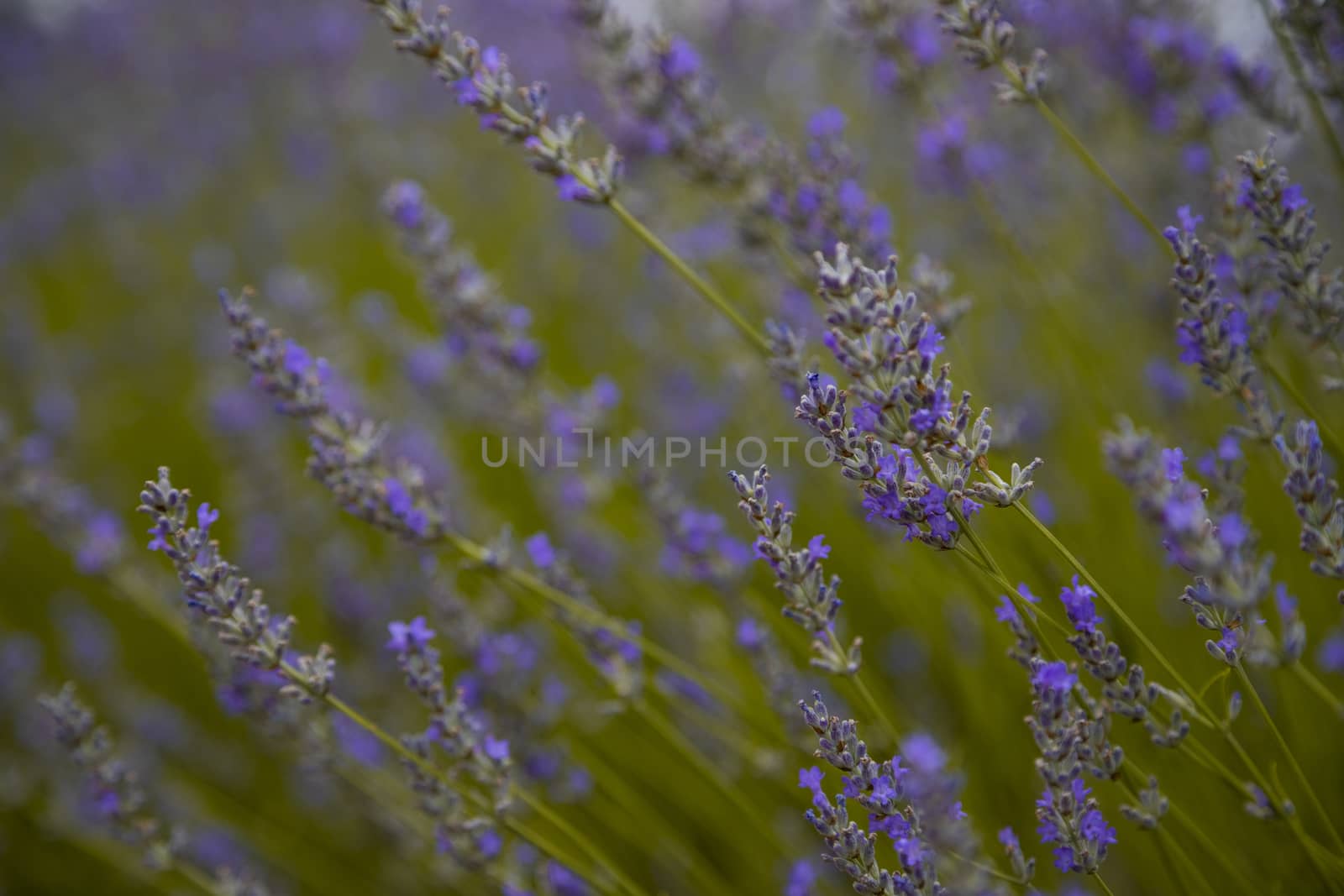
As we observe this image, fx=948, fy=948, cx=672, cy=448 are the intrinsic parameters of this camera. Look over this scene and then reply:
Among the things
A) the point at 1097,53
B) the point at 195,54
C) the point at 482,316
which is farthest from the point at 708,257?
the point at 195,54

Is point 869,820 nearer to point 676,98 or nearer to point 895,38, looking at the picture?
point 676,98

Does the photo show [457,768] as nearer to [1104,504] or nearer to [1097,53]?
[1104,504]

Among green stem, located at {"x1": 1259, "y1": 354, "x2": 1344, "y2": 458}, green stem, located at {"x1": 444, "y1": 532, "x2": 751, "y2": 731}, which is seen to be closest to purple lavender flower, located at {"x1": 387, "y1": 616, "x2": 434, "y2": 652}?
green stem, located at {"x1": 444, "y1": 532, "x2": 751, "y2": 731}

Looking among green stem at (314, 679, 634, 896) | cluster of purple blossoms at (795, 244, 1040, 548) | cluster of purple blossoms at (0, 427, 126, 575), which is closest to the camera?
cluster of purple blossoms at (795, 244, 1040, 548)

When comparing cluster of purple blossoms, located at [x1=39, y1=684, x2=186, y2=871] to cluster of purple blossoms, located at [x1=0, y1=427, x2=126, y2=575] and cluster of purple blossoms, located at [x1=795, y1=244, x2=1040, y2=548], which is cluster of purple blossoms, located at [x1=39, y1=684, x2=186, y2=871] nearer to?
cluster of purple blossoms, located at [x1=0, y1=427, x2=126, y2=575]

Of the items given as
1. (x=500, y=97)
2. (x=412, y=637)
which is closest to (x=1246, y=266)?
(x=500, y=97)

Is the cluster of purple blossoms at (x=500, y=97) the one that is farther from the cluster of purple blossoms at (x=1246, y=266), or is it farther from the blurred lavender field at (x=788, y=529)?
the cluster of purple blossoms at (x=1246, y=266)
